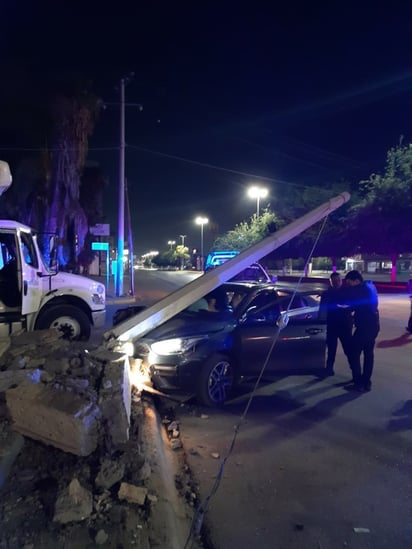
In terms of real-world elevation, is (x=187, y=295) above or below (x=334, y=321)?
above

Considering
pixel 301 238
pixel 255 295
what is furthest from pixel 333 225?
pixel 255 295

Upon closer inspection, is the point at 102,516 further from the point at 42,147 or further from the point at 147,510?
the point at 42,147

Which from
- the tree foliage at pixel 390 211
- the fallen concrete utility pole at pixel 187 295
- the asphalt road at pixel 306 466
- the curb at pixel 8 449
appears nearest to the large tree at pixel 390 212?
the tree foliage at pixel 390 211

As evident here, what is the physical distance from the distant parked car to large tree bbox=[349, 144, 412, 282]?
1082 inches

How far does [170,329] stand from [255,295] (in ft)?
4.62

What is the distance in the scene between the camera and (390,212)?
3169 centimetres

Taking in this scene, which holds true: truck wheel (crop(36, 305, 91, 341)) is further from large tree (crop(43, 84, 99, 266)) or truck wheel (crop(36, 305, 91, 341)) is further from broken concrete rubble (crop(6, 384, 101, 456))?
large tree (crop(43, 84, 99, 266))

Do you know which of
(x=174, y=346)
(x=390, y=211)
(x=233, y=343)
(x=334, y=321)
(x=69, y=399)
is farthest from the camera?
(x=390, y=211)

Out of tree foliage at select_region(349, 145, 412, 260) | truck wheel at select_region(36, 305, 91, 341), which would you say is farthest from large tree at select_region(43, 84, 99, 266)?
tree foliage at select_region(349, 145, 412, 260)

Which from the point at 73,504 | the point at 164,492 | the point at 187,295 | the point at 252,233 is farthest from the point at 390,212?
the point at 73,504

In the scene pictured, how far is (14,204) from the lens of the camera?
2178 cm

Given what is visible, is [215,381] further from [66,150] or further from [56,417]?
[66,150]

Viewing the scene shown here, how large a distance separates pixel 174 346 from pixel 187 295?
777 mm

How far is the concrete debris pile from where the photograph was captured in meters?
2.79
